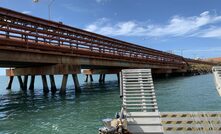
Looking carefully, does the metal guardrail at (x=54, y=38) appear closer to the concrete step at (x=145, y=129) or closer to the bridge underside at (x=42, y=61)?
the bridge underside at (x=42, y=61)

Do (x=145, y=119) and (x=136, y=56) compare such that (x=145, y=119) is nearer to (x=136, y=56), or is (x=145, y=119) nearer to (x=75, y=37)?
(x=75, y=37)

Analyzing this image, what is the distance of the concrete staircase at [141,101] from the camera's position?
319 inches

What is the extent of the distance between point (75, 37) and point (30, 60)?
8110mm

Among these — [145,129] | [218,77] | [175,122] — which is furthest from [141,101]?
[218,77]

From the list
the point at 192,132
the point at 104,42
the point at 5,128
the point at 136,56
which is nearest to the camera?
the point at 192,132

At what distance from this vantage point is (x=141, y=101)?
900cm

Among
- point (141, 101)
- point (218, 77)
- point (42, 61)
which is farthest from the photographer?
point (42, 61)

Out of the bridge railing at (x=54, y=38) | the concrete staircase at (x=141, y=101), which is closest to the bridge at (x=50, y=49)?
the bridge railing at (x=54, y=38)

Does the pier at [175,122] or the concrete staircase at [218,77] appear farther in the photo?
the concrete staircase at [218,77]

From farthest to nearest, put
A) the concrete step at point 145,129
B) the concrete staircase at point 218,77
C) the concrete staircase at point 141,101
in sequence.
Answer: the concrete staircase at point 218,77
the concrete staircase at point 141,101
the concrete step at point 145,129

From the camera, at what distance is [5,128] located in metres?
12.3

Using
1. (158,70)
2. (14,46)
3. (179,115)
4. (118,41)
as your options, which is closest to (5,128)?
(179,115)

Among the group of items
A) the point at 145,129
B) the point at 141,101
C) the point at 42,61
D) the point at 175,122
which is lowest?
the point at 145,129

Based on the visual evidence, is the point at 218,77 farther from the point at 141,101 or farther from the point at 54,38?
the point at 54,38
